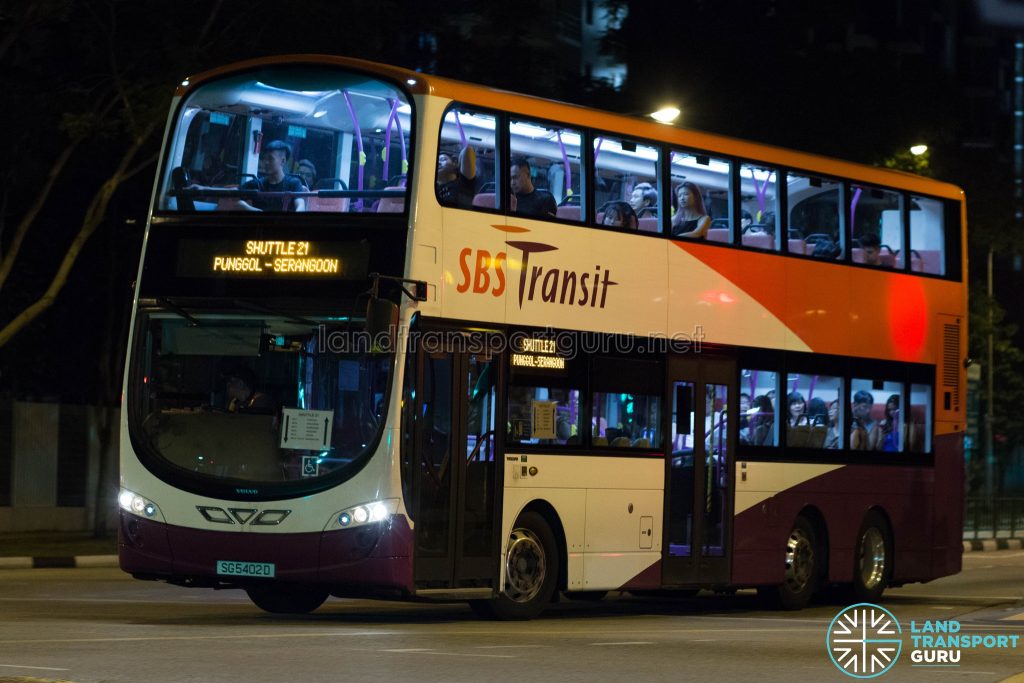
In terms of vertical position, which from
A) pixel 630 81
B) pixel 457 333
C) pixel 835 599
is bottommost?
pixel 835 599

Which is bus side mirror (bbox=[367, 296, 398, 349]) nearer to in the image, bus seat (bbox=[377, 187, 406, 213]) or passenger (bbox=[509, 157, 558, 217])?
bus seat (bbox=[377, 187, 406, 213])

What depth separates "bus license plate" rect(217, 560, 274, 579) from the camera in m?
14.4

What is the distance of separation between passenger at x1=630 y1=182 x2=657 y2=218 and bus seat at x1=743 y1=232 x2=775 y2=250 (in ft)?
5.12

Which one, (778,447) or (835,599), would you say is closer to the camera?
(778,447)

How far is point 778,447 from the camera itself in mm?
19172

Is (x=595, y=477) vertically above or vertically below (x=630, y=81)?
below

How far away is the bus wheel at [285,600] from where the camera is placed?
16.1m

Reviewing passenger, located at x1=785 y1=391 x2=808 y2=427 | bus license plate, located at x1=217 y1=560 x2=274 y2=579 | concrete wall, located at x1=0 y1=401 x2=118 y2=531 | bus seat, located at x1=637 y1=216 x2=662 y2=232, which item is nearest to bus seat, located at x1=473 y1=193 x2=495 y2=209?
bus seat, located at x1=637 y1=216 x2=662 y2=232

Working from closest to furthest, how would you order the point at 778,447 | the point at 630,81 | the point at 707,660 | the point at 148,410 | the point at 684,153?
the point at 707,660, the point at 148,410, the point at 684,153, the point at 778,447, the point at 630,81

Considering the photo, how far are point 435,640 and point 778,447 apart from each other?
21.6 ft

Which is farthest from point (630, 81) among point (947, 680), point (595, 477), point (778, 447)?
point (947, 680)

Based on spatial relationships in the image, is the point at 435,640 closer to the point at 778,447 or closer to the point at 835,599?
the point at 778,447

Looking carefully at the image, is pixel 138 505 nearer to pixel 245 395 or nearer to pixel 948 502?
pixel 245 395

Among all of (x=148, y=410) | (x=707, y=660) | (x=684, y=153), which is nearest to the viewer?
(x=707, y=660)
